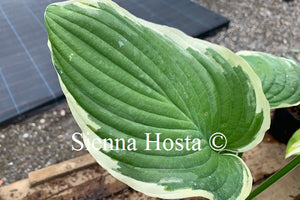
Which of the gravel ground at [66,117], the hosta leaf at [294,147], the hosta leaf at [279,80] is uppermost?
the hosta leaf at [279,80]

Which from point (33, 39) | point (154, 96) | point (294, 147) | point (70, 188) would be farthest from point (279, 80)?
point (33, 39)

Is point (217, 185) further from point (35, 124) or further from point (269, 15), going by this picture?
point (269, 15)

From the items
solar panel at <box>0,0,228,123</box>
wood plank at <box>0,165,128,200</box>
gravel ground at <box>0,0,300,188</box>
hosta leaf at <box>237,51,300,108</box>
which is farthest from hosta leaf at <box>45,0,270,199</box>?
solar panel at <box>0,0,228,123</box>

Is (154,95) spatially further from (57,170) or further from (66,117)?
(66,117)

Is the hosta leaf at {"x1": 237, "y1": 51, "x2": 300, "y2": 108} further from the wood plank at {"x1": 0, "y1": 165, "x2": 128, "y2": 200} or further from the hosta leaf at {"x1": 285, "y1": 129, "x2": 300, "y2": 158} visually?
the wood plank at {"x1": 0, "y1": 165, "x2": 128, "y2": 200}

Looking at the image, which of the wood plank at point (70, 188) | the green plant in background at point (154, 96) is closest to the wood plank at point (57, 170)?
the wood plank at point (70, 188)

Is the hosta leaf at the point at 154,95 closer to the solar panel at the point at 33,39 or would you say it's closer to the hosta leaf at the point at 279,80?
the hosta leaf at the point at 279,80
